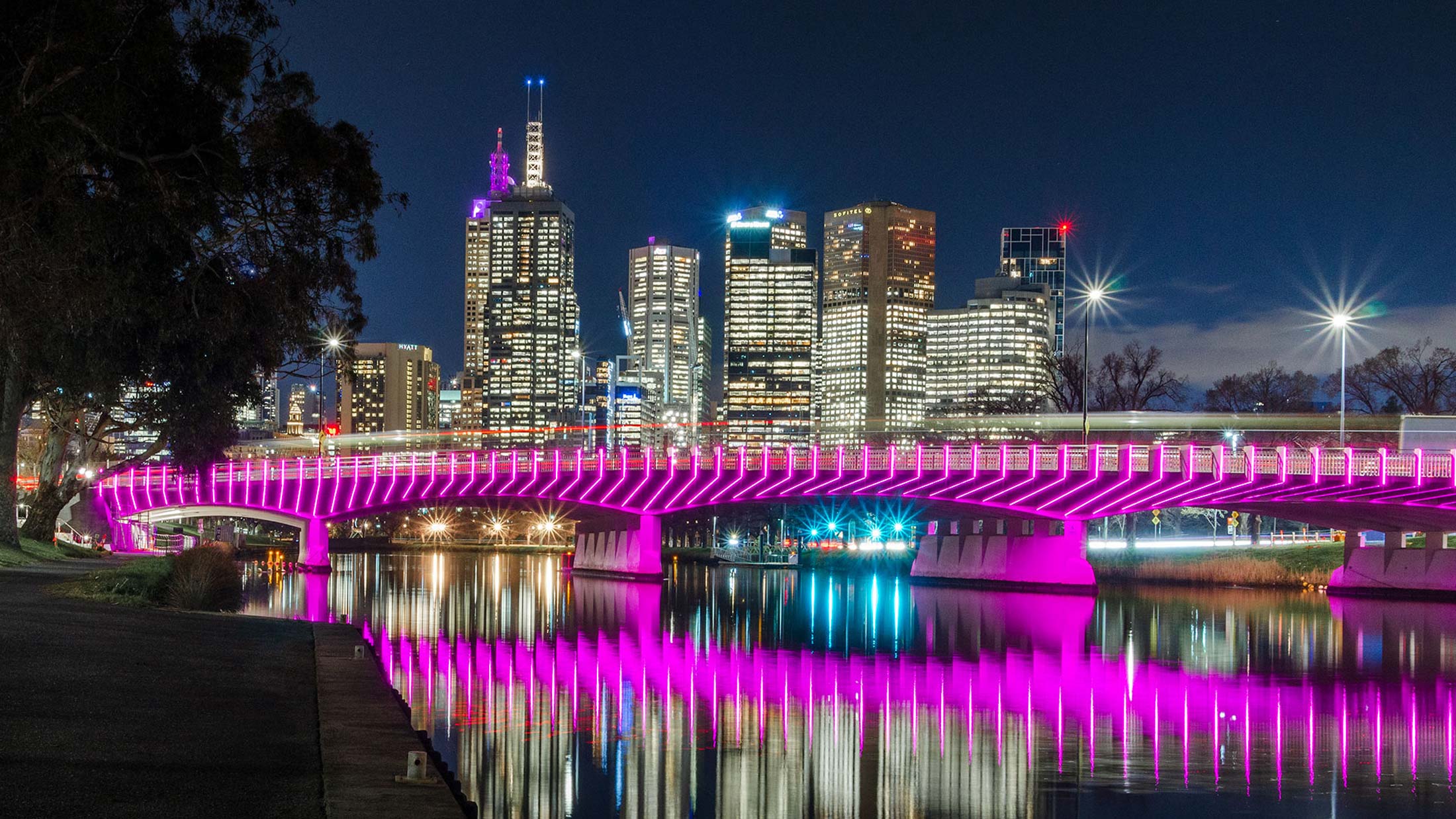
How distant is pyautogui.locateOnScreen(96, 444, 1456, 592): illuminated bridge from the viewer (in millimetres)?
67125

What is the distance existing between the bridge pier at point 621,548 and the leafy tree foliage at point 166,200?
51509mm

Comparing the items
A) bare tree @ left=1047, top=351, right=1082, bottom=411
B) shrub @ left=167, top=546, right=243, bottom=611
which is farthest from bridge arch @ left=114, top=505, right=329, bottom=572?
bare tree @ left=1047, top=351, right=1082, bottom=411

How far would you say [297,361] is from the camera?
116 feet

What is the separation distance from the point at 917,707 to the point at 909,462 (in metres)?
43.8

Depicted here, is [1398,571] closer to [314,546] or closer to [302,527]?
[314,546]

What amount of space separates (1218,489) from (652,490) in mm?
28732

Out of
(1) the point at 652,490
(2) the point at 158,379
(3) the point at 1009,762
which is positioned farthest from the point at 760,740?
(1) the point at 652,490

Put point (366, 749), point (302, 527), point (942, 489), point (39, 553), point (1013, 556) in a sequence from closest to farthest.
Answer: point (366, 749) → point (39, 553) → point (942, 489) → point (1013, 556) → point (302, 527)

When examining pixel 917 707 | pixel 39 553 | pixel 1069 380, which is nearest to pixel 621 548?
pixel 39 553

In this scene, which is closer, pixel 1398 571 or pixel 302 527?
pixel 1398 571

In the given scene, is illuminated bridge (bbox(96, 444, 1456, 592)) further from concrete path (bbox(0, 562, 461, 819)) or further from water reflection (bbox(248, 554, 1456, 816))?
concrete path (bbox(0, 562, 461, 819))

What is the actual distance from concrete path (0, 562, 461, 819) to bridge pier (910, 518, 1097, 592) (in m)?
54.3

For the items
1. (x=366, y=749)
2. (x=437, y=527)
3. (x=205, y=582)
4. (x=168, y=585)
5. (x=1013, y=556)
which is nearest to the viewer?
(x=366, y=749)

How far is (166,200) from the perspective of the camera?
78.9 ft
